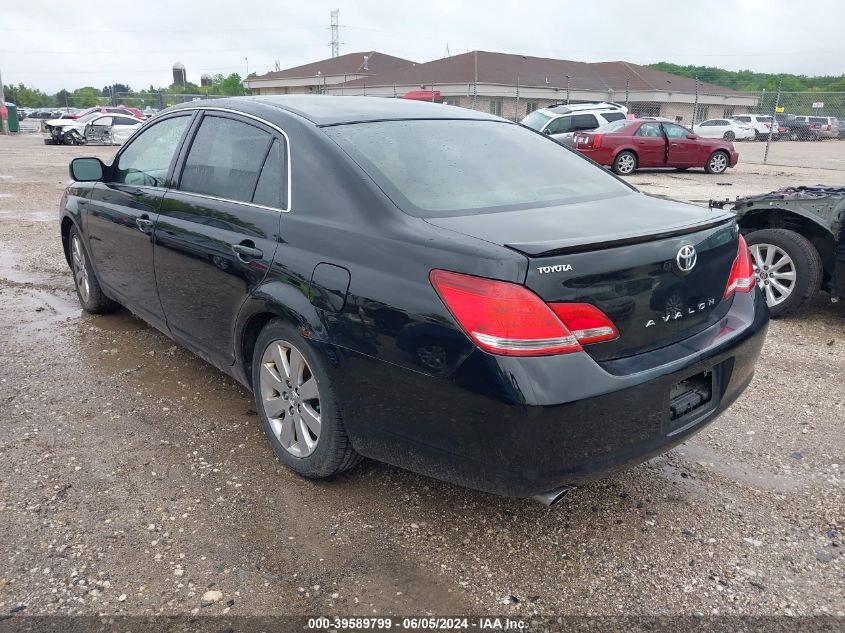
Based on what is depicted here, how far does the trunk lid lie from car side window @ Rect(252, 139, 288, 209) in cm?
84

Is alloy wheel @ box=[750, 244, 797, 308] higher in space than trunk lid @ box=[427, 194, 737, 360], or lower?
lower

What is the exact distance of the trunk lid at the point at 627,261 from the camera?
2.25 m

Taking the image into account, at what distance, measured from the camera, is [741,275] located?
297cm

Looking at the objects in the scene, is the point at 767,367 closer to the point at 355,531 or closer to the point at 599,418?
the point at 599,418

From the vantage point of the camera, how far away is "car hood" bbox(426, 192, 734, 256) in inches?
91.0

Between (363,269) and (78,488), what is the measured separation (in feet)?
5.49

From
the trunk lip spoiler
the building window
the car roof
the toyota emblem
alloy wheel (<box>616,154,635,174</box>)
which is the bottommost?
alloy wheel (<box>616,154,635,174</box>)

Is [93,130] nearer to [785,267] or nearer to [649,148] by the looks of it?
[649,148]

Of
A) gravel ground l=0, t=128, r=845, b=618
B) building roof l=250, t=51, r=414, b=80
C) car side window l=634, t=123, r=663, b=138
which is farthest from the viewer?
building roof l=250, t=51, r=414, b=80

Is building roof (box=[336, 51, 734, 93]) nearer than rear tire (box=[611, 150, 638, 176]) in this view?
No

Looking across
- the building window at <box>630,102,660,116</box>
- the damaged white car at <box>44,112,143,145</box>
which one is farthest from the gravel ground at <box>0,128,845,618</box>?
the building window at <box>630,102,660,116</box>

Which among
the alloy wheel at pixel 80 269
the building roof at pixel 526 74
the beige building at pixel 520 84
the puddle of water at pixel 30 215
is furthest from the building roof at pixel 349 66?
the alloy wheel at pixel 80 269

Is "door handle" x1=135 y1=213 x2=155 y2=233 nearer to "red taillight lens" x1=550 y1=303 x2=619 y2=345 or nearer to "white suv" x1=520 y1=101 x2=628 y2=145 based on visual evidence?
"red taillight lens" x1=550 y1=303 x2=619 y2=345

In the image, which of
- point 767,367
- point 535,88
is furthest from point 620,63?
point 767,367
